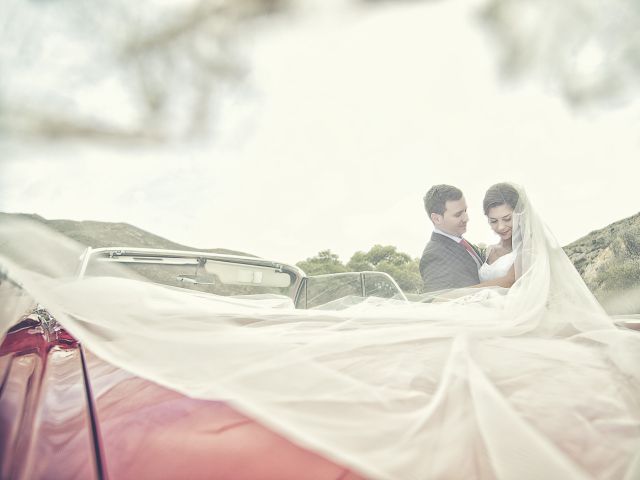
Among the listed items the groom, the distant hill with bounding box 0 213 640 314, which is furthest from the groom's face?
the distant hill with bounding box 0 213 640 314

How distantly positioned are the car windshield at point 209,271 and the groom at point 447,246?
53.6 inches

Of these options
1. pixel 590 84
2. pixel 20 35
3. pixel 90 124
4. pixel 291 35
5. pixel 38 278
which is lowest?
pixel 38 278

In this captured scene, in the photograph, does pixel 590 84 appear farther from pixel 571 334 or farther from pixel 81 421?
pixel 81 421

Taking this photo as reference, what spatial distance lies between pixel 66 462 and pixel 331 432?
395 mm

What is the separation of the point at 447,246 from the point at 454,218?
0.97ft

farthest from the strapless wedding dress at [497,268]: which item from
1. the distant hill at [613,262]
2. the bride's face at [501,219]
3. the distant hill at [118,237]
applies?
the distant hill at [613,262]

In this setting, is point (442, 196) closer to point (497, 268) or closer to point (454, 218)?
point (454, 218)

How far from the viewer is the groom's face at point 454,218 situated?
3.72 meters

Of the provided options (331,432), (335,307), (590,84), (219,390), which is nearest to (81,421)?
(219,390)

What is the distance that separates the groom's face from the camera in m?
3.72

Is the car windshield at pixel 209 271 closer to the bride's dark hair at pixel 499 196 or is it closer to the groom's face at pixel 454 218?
the groom's face at pixel 454 218

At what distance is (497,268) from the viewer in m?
3.24

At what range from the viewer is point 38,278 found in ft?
3.48

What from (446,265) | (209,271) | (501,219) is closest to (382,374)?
(209,271)
